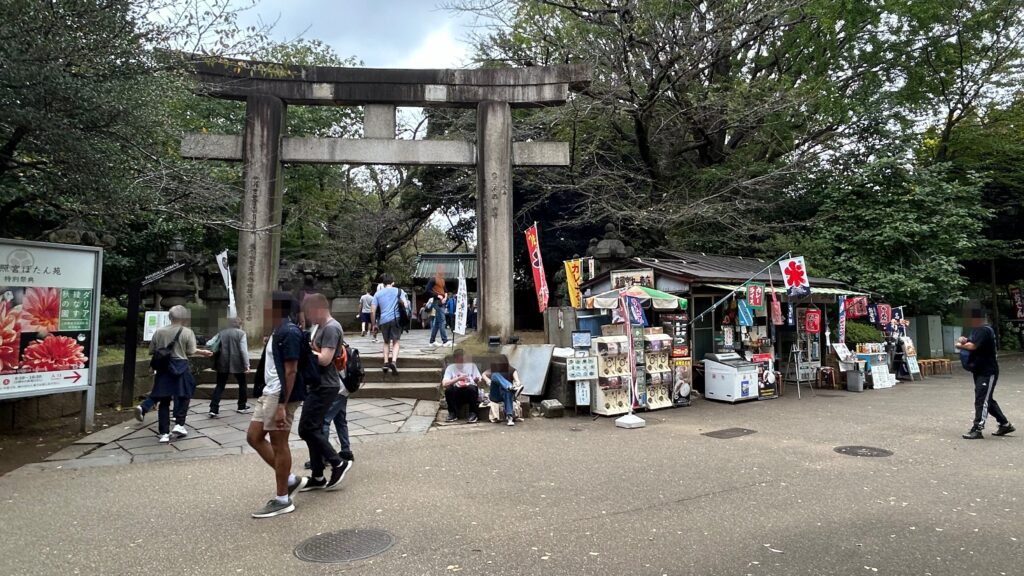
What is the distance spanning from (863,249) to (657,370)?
10.3 meters

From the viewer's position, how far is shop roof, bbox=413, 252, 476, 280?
1009 inches

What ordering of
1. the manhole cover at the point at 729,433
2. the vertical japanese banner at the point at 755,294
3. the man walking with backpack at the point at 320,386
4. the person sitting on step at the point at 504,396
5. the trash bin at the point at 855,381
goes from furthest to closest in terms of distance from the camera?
the trash bin at the point at 855,381
the vertical japanese banner at the point at 755,294
the person sitting on step at the point at 504,396
the manhole cover at the point at 729,433
the man walking with backpack at the point at 320,386

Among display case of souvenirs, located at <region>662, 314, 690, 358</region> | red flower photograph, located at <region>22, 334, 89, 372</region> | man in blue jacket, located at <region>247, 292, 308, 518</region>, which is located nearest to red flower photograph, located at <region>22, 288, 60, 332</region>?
red flower photograph, located at <region>22, 334, 89, 372</region>

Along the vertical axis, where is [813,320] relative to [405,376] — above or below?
above

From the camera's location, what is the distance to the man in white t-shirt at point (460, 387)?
8.85 meters

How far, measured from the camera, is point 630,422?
28.4 feet

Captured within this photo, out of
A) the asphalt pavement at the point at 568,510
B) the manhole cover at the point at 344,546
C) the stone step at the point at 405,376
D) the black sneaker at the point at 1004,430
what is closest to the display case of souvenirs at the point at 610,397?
the asphalt pavement at the point at 568,510

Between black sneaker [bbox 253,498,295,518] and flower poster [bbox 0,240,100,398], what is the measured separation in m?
4.45

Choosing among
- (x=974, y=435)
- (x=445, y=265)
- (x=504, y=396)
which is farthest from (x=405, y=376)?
(x=445, y=265)

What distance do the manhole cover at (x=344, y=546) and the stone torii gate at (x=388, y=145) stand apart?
878cm

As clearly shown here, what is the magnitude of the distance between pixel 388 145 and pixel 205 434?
7623 mm

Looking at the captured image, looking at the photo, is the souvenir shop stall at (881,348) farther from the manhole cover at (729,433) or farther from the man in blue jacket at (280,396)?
the man in blue jacket at (280,396)

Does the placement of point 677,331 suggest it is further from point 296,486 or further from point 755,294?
point 296,486

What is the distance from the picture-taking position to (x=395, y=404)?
31.3ft
